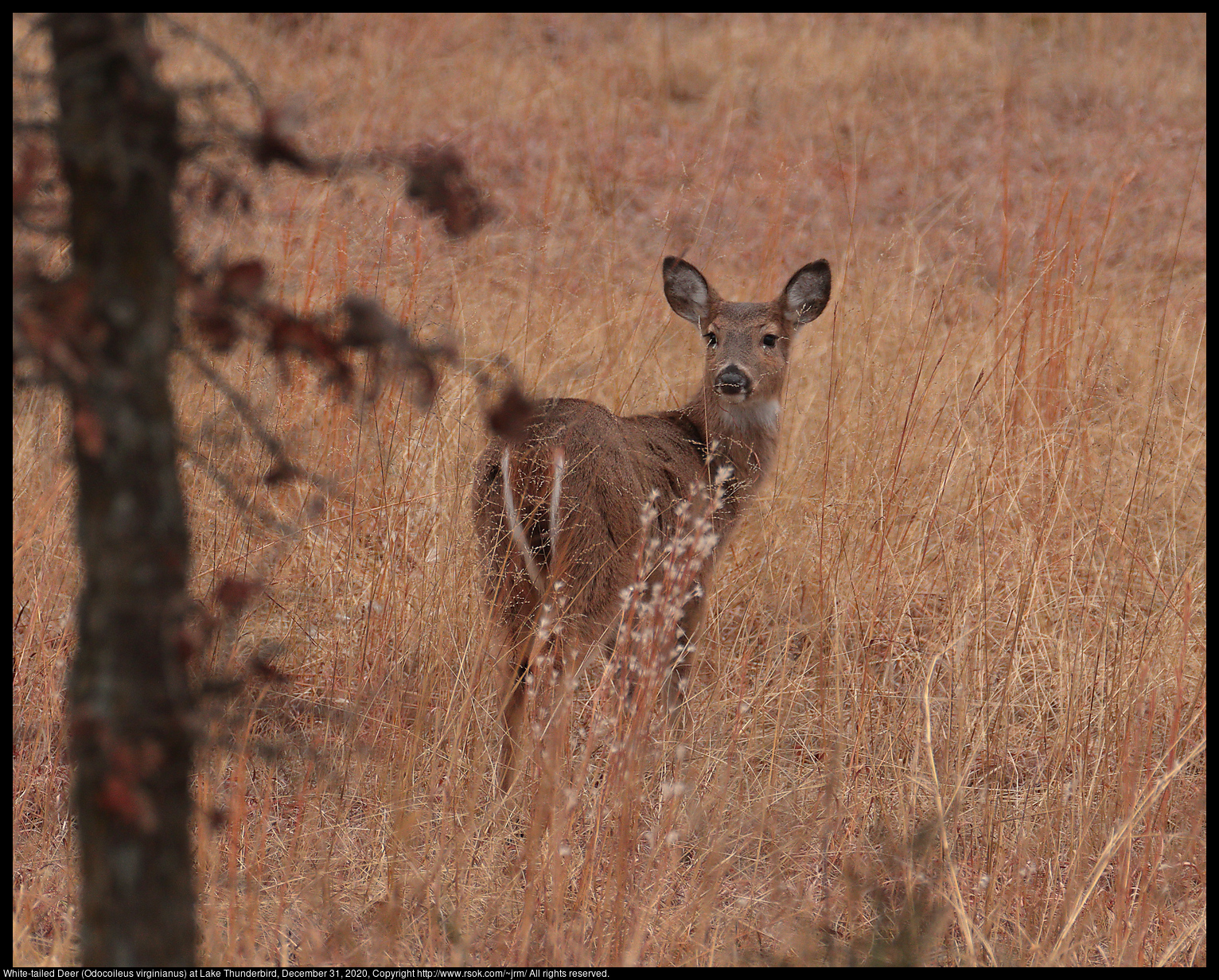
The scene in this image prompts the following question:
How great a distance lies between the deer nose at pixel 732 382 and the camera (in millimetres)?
4469

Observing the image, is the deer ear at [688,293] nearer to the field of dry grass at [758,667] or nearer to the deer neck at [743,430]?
the field of dry grass at [758,667]

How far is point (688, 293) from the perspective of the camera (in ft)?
16.4

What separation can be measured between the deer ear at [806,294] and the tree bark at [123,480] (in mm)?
3662

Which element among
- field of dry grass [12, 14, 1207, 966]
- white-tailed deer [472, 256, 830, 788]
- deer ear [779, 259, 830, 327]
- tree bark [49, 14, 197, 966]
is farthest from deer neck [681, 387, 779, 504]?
tree bark [49, 14, 197, 966]

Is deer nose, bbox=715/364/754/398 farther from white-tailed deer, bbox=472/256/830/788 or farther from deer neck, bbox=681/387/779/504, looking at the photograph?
deer neck, bbox=681/387/779/504

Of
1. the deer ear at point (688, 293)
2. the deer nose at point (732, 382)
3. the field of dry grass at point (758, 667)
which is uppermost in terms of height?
the deer ear at point (688, 293)

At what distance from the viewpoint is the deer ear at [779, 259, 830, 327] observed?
489 cm

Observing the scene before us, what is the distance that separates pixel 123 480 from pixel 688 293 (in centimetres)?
371

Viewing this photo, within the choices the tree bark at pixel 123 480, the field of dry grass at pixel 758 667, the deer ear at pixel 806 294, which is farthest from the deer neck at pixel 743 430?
the tree bark at pixel 123 480

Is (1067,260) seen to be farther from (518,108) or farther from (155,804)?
(518,108)

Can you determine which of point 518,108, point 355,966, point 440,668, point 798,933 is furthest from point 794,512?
point 518,108

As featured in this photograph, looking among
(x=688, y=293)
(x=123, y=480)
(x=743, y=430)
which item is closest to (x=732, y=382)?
(x=743, y=430)

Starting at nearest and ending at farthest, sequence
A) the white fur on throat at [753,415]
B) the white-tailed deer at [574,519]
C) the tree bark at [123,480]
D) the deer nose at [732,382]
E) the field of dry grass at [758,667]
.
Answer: the tree bark at [123,480], the field of dry grass at [758,667], the white-tailed deer at [574,519], the deer nose at [732,382], the white fur on throat at [753,415]

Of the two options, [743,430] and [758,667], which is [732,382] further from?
[758,667]
